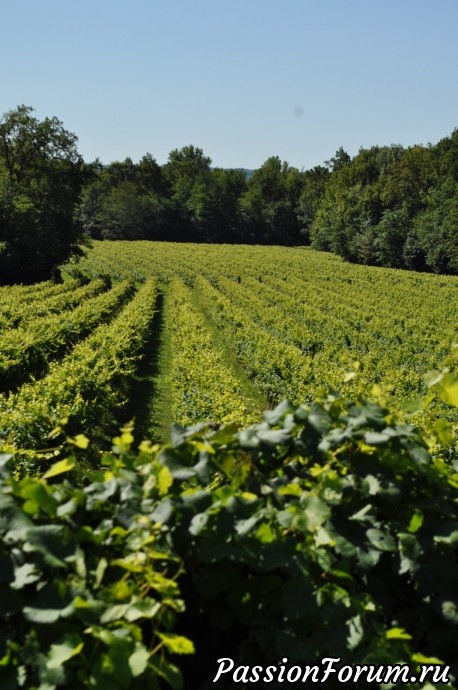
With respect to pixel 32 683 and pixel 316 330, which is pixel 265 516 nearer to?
pixel 32 683

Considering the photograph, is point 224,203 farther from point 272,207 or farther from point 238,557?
point 238,557

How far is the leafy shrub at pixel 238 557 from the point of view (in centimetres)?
166

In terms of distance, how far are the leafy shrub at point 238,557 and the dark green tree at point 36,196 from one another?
3955 centimetres

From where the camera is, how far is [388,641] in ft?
6.09

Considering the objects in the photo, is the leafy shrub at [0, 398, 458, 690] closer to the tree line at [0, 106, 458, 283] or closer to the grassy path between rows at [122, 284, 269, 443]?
the grassy path between rows at [122, 284, 269, 443]

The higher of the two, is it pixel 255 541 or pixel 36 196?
pixel 36 196

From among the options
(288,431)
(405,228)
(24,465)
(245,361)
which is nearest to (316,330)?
(245,361)

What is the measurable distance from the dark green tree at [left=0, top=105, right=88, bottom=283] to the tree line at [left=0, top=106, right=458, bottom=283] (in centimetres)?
8

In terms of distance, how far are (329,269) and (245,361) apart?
124 feet

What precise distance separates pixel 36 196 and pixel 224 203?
179 ft

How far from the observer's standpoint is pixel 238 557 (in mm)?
1842

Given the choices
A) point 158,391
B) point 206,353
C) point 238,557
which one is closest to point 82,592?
point 238,557

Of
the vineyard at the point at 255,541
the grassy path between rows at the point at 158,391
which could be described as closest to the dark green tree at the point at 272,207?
the grassy path between rows at the point at 158,391

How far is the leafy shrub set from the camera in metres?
1.66
